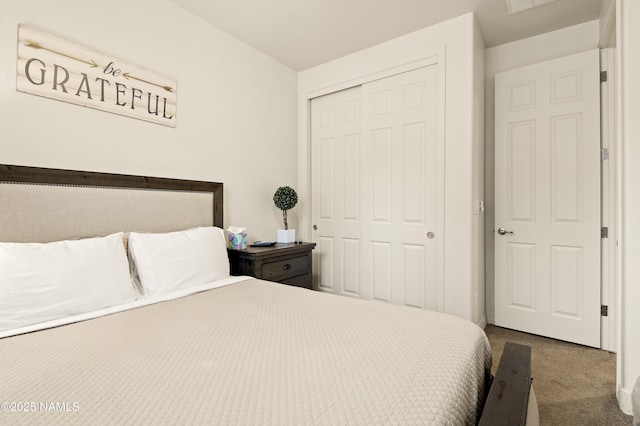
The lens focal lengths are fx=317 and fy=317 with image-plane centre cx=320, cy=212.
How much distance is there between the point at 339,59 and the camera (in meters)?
3.16

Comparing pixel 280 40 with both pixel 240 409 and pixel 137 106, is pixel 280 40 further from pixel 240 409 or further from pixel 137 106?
pixel 240 409

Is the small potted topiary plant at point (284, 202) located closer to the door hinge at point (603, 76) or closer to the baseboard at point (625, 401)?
the baseboard at point (625, 401)

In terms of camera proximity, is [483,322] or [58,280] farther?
[483,322]

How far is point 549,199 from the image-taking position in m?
2.63

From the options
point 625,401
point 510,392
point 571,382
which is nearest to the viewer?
point 510,392

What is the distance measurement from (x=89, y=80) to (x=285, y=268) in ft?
5.88

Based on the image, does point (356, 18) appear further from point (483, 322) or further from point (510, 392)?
point (483, 322)

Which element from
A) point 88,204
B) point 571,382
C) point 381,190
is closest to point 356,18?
point 381,190

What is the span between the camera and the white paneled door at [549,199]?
8.08ft

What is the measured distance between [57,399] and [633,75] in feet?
8.49

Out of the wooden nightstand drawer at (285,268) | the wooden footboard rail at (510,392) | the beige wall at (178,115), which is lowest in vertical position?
the wooden footboard rail at (510,392)

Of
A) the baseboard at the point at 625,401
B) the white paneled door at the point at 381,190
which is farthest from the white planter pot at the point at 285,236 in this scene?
the baseboard at the point at 625,401

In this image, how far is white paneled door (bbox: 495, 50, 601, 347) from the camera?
2463mm

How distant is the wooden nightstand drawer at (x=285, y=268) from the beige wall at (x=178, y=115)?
518 mm
